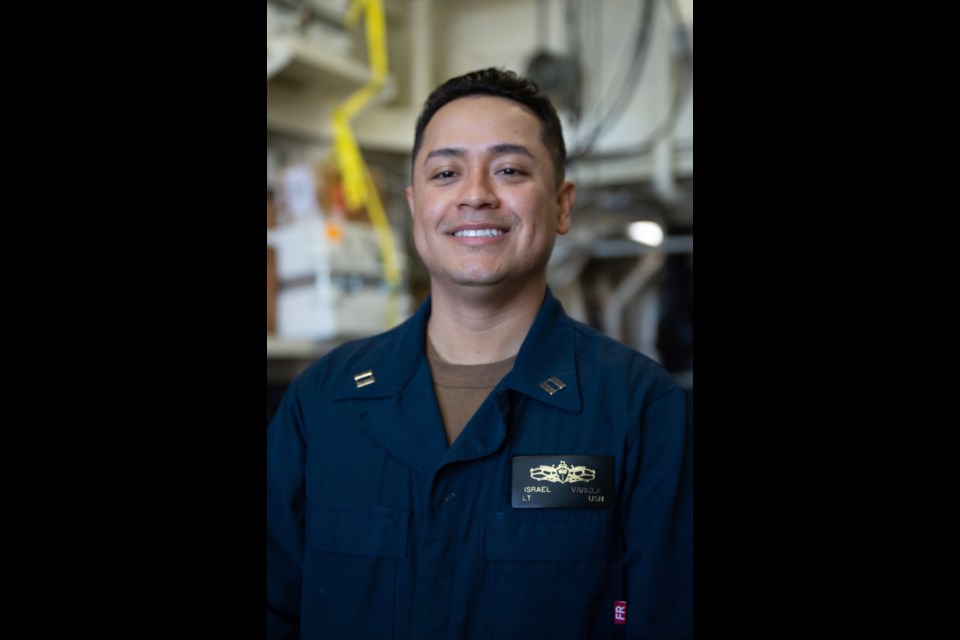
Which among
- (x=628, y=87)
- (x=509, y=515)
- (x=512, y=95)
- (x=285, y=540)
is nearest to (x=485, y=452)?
(x=509, y=515)

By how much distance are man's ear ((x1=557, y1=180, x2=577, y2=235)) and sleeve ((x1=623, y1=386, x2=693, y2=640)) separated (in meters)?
0.34

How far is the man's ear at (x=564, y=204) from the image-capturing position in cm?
108

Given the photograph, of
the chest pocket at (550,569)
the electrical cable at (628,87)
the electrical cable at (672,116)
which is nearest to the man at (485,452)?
the chest pocket at (550,569)

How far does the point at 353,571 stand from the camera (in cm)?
90

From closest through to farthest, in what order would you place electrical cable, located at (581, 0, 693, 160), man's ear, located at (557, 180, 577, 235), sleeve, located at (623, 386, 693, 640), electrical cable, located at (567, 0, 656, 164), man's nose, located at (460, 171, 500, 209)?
sleeve, located at (623, 386, 693, 640) < man's nose, located at (460, 171, 500, 209) < man's ear, located at (557, 180, 577, 235) < electrical cable, located at (567, 0, 656, 164) < electrical cable, located at (581, 0, 693, 160)

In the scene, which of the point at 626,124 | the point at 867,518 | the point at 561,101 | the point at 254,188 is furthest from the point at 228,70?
the point at 626,124

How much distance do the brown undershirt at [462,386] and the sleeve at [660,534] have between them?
21cm

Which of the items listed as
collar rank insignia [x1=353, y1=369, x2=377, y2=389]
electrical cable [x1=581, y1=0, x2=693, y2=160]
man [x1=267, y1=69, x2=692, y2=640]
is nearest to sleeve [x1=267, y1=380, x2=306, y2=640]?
man [x1=267, y1=69, x2=692, y2=640]

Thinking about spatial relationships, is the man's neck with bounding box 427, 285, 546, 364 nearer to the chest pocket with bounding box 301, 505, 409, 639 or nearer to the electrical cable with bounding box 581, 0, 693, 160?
the chest pocket with bounding box 301, 505, 409, 639

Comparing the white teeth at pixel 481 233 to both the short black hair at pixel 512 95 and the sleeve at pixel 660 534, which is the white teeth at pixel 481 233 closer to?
the short black hair at pixel 512 95

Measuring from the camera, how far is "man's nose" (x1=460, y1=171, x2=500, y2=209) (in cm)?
95

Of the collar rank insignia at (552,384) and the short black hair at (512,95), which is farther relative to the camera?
the short black hair at (512,95)

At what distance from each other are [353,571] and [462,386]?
27 cm

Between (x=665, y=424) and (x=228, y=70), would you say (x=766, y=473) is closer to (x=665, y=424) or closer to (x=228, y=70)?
(x=665, y=424)
